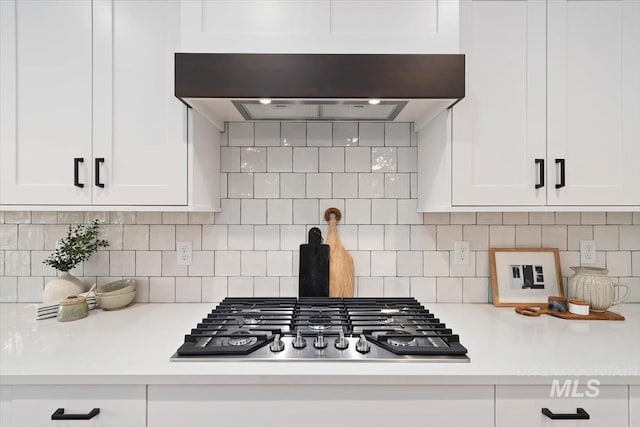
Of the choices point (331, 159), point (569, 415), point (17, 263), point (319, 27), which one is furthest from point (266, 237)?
point (569, 415)

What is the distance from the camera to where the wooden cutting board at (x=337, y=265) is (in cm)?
175

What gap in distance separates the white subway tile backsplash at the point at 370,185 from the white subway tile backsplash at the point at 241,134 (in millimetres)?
583

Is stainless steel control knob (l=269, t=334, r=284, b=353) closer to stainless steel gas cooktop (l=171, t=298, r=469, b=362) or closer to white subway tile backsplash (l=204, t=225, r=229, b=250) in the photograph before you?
stainless steel gas cooktop (l=171, t=298, r=469, b=362)

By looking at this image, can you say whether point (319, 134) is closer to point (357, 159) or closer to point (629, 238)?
point (357, 159)

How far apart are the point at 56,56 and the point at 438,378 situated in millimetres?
1805

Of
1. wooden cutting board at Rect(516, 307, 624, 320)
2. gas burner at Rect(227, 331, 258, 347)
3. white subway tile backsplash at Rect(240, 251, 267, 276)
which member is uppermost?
white subway tile backsplash at Rect(240, 251, 267, 276)

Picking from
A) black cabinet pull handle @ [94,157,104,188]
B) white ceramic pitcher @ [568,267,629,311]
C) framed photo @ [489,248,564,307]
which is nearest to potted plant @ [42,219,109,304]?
black cabinet pull handle @ [94,157,104,188]

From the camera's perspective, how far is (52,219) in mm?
1765

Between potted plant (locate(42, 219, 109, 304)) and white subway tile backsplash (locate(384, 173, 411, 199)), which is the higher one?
white subway tile backsplash (locate(384, 173, 411, 199))

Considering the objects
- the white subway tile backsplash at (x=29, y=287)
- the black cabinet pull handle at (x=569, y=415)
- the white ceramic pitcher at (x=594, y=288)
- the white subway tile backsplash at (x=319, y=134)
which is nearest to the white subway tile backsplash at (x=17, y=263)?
the white subway tile backsplash at (x=29, y=287)

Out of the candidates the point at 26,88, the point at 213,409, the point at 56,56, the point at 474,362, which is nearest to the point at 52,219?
the point at 26,88

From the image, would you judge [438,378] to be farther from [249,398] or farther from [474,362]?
[249,398]

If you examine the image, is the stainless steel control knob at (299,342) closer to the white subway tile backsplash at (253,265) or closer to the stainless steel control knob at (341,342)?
the stainless steel control knob at (341,342)

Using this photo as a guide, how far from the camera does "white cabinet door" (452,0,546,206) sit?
1432mm
